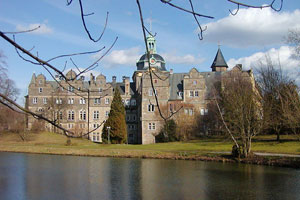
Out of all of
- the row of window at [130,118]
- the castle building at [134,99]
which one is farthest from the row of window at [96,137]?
the row of window at [130,118]

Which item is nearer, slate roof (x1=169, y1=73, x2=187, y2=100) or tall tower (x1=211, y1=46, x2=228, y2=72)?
slate roof (x1=169, y1=73, x2=187, y2=100)

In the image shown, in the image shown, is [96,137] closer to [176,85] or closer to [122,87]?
[122,87]

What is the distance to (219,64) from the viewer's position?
53.9m

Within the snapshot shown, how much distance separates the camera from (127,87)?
5225 centimetres

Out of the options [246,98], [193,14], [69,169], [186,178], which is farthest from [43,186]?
[246,98]

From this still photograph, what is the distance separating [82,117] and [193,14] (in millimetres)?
50785

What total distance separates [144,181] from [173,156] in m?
10.4

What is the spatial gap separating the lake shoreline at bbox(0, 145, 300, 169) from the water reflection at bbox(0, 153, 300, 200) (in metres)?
1.44

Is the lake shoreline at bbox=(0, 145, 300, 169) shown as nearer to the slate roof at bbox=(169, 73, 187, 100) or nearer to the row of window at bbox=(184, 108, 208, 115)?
the row of window at bbox=(184, 108, 208, 115)

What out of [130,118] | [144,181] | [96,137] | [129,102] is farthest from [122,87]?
[144,181]

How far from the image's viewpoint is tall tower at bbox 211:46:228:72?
53906 mm

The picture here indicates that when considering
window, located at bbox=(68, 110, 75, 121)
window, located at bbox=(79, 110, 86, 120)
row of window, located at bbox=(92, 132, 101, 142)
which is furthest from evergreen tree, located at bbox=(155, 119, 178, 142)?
window, located at bbox=(68, 110, 75, 121)

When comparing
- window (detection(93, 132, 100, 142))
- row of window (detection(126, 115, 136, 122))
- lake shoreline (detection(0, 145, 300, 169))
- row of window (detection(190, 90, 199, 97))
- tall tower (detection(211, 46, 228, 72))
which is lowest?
lake shoreline (detection(0, 145, 300, 169))

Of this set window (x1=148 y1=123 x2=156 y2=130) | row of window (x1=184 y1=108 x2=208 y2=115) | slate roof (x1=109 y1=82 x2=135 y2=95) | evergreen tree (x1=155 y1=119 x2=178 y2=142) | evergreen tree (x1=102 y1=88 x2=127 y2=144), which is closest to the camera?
evergreen tree (x1=155 y1=119 x2=178 y2=142)
